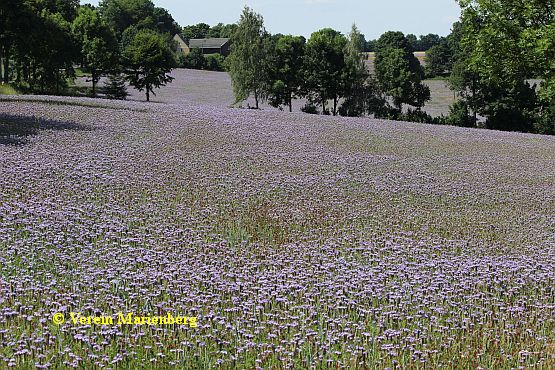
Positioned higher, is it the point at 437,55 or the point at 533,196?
the point at 437,55

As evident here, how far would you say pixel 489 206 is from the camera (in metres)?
15.2

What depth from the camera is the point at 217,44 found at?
162875mm

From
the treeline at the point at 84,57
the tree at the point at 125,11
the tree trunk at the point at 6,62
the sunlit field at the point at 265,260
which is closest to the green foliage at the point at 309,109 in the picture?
the treeline at the point at 84,57

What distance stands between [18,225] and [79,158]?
655cm

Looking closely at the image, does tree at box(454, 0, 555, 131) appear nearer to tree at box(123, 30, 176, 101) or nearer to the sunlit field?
the sunlit field

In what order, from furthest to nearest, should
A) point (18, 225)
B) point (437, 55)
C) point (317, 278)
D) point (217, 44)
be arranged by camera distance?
point (217, 44) < point (437, 55) < point (18, 225) < point (317, 278)

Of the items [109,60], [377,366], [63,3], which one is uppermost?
[63,3]

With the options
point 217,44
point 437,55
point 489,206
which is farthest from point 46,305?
point 217,44

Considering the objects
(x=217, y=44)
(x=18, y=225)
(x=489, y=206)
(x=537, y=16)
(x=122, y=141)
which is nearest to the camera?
(x=18, y=225)

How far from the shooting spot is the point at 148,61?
68.3 m

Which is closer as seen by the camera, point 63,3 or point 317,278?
point 317,278

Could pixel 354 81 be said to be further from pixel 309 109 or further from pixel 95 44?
pixel 95 44

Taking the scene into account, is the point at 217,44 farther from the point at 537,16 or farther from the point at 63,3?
the point at 537,16

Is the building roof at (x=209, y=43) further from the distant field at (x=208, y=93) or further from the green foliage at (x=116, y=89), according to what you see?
the green foliage at (x=116, y=89)
